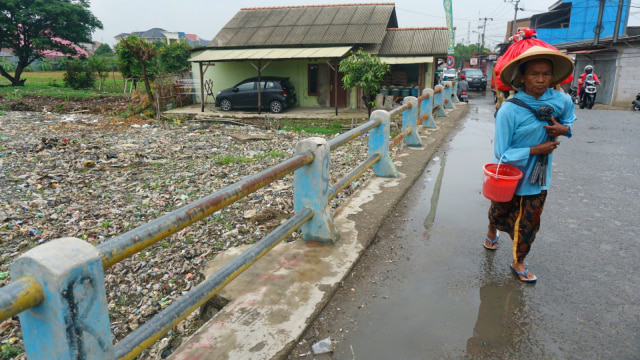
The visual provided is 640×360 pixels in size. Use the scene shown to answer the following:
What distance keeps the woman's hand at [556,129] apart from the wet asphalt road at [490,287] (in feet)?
3.57

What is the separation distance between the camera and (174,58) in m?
26.0

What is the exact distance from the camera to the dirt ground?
19.7 metres

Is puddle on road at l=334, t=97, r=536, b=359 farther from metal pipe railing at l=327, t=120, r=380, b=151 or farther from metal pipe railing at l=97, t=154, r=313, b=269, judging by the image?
metal pipe railing at l=97, t=154, r=313, b=269

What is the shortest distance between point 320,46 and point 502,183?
18392 millimetres

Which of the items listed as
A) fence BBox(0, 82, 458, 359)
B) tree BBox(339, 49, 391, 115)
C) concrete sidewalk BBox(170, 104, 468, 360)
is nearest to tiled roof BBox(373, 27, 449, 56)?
tree BBox(339, 49, 391, 115)

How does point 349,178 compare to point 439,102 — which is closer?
point 349,178

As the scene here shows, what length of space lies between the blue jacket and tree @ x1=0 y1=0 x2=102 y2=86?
113 feet

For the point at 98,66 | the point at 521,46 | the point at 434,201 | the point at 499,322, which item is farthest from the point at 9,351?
the point at 98,66

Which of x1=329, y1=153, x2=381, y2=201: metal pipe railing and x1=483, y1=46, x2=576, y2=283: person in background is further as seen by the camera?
x1=329, y1=153, x2=381, y2=201: metal pipe railing

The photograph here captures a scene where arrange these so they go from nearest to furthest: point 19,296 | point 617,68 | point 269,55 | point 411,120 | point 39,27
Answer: point 19,296 < point 411,120 < point 269,55 < point 617,68 < point 39,27

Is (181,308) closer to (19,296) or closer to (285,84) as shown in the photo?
(19,296)

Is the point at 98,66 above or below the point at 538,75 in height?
above

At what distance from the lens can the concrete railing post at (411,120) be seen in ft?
24.6

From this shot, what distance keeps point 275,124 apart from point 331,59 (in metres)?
4.35
